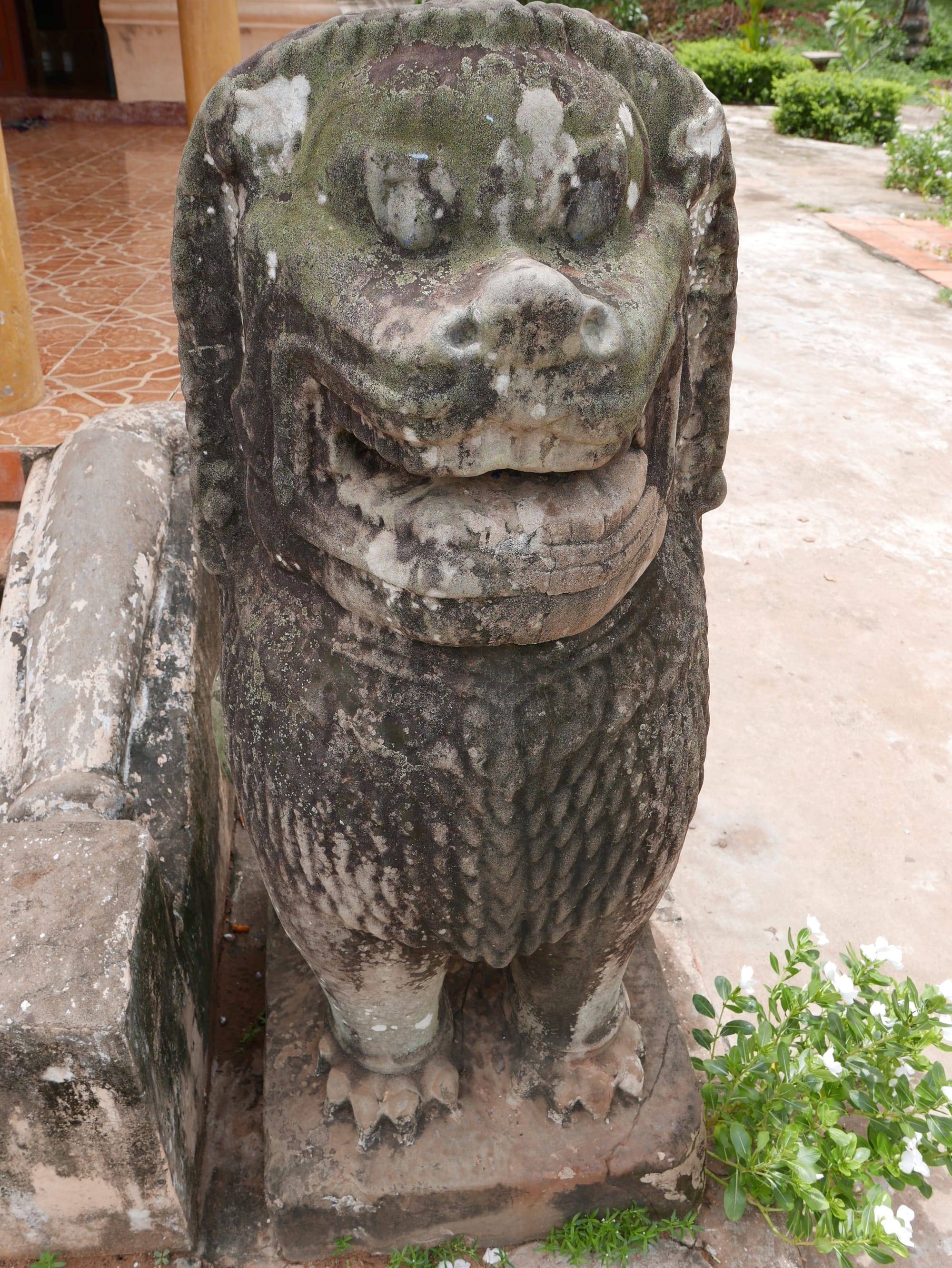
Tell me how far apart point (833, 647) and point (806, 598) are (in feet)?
0.83

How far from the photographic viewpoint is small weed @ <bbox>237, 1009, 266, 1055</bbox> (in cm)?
168

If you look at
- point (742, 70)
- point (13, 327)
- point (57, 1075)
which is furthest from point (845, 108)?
point (57, 1075)

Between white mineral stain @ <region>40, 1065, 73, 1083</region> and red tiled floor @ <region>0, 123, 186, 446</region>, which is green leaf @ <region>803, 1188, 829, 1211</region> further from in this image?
red tiled floor @ <region>0, 123, 186, 446</region>

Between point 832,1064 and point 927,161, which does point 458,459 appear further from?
point 927,161

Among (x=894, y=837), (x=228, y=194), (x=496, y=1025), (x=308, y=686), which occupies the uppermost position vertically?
(x=228, y=194)

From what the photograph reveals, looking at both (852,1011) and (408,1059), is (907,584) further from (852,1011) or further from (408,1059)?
(408,1059)

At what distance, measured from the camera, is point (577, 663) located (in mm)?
1023

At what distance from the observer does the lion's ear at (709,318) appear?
40.1 inches

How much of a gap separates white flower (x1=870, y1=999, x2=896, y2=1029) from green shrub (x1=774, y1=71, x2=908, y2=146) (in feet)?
32.7

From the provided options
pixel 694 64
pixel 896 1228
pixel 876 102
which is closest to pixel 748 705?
pixel 896 1228

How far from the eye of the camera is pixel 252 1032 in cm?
169

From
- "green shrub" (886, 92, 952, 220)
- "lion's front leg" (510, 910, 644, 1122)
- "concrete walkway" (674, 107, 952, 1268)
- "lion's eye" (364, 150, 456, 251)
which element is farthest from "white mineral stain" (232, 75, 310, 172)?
"green shrub" (886, 92, 952, 220)

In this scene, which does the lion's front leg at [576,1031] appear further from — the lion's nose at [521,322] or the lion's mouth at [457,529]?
the lion's nose at [521,322]

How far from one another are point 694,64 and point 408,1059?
1230 cm
